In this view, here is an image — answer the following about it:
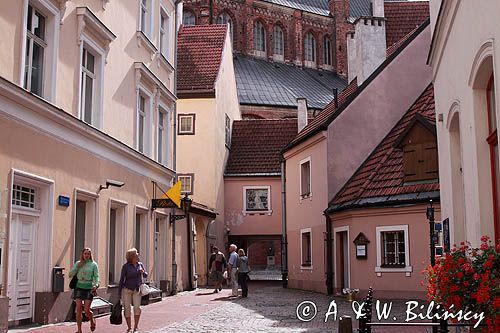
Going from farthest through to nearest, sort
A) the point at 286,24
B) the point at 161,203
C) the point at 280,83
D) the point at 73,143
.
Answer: the point at 286,24
the point at 280,83
the point at 161,203
the point at 73,143

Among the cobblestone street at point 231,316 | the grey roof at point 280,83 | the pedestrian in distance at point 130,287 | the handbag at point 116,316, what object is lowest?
the cobblestone street at point 231,316

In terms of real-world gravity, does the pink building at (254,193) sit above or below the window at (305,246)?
above

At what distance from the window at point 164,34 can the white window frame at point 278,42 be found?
31.0m

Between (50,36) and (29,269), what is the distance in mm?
4577

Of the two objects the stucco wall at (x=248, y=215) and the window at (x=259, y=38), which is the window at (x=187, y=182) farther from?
the window at (x=259, y=38)

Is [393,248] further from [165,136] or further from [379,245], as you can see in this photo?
[165,136]

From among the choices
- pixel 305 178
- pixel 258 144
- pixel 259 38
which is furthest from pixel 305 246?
pixel 259 38

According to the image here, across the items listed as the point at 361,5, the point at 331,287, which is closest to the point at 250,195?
the point at 331,287

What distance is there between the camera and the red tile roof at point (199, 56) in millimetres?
32719

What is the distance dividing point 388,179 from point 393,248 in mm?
A: 2139

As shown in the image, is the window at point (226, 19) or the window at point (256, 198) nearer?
the window at point (256, 198)

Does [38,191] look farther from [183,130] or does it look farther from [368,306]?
[183,130]

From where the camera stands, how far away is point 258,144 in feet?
125

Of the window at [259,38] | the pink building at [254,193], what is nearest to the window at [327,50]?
the window at [259,38]
